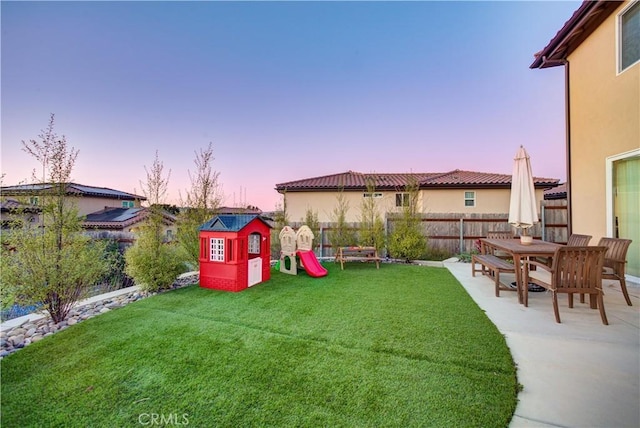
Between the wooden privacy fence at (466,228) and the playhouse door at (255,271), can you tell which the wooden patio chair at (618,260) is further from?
the playhouse door at (255,271)

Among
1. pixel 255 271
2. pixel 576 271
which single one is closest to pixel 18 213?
pixel 255 271

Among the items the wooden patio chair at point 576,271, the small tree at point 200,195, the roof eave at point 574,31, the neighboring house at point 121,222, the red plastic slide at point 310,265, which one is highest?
the roof eave at point 574,31

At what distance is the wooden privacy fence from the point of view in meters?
9.27

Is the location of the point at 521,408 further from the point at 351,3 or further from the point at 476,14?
the point at 476,14

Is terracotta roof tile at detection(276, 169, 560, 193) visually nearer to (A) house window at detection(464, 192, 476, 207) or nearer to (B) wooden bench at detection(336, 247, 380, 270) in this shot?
(A) house window at detection(464, 192, 476, 207)

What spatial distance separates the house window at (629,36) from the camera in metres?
4.75

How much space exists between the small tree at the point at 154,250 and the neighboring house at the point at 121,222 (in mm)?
200

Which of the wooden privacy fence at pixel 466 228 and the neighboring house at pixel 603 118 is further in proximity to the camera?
the wooden privacy fence at pixel 466 228

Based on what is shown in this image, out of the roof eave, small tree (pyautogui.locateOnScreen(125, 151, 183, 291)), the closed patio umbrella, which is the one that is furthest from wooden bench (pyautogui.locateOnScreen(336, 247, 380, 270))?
the roof eave

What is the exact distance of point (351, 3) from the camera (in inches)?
306

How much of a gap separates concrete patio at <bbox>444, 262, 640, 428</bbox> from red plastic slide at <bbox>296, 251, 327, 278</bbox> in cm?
352

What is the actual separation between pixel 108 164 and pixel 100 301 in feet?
20.8

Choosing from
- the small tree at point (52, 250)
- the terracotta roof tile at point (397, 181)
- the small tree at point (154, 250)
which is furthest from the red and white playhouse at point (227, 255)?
the terracotta roof tile at point (397, 181)

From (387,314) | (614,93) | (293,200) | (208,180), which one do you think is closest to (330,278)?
(387,314)
